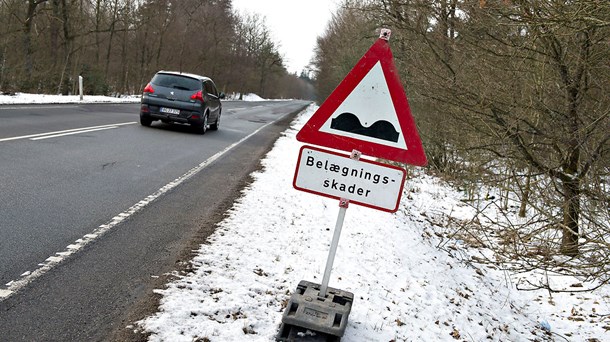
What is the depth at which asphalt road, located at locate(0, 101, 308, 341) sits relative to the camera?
301cm

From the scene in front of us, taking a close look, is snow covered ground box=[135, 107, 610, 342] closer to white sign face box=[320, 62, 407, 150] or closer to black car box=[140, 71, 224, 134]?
white sign face box=[320, 62, 407, 150]

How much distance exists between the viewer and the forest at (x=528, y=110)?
4.77 metres

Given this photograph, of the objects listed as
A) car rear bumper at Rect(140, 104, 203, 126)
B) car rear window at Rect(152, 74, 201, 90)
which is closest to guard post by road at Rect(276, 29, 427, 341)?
car rear bumper at Rect(140, 104, 203, 126)

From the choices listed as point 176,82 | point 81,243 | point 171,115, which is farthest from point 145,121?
point 81,243

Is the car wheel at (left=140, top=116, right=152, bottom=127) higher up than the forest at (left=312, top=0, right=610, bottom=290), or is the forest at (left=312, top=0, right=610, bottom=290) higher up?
the forest at (left=312, top=0, right=610, bottom=290)

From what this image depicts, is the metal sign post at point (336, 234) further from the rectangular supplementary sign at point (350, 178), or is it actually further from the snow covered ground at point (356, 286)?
the snow covered ground at point (356, 286)

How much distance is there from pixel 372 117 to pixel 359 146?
0.68 ft

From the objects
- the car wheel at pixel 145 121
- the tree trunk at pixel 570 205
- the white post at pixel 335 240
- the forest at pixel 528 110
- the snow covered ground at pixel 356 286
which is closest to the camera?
the white post at pixel 335 240

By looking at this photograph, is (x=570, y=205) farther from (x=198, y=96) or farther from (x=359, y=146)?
(x=198, y=96)

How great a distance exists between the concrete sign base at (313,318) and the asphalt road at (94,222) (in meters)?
0.94

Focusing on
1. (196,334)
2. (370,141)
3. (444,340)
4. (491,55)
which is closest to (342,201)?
(370,141)

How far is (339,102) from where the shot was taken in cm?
309

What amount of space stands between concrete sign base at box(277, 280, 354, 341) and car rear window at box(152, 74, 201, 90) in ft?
38.0

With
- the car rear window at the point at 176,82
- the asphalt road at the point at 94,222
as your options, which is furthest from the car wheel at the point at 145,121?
the asphalt road at the point at 94,222
